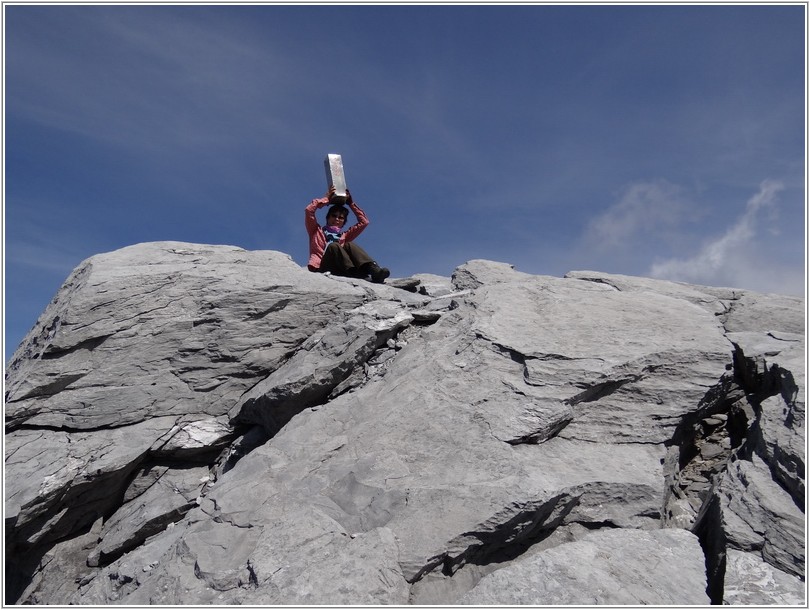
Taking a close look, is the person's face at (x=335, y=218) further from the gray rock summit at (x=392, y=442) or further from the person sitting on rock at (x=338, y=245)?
the gray rock summit at (x=392, y=442)

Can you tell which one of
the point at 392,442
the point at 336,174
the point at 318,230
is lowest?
the point at 392,442

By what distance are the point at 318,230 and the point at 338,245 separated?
51.0 inches

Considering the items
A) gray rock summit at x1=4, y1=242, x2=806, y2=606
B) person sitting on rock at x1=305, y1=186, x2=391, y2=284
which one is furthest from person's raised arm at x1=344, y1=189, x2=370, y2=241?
gray rock summit at x1=4, y1=242, x2=806, y2=606

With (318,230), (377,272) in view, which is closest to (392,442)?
(377,272)

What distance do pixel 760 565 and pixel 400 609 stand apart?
11.5ft

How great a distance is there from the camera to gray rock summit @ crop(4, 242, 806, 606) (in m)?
5.16

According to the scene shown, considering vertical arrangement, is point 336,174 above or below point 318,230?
above

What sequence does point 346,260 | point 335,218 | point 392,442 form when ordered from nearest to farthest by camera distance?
1. point 392,442
2. point 346,260
3. point 335,218

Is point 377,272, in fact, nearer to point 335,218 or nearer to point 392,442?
point 335,218

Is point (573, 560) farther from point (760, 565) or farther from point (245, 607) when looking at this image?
point (245, 607)

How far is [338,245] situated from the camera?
1256 cm

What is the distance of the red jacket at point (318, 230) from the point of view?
1327 cm

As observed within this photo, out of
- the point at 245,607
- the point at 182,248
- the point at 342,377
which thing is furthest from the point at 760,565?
the point at 182,248

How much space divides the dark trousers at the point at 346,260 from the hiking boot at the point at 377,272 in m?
0.14
